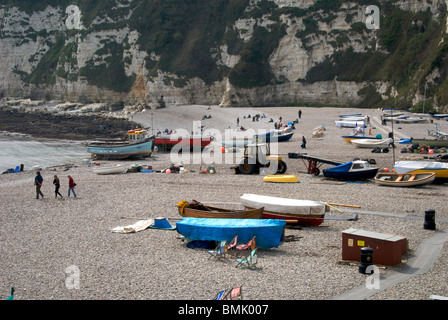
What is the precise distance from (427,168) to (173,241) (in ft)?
49.1

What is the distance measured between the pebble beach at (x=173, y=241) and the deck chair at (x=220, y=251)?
30 cm

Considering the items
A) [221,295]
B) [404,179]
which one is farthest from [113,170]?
[221,295]

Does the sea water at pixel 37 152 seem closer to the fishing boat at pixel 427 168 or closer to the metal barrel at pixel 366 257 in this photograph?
the fishing boat at pixel 427 168

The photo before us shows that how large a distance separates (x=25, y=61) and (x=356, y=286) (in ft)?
367

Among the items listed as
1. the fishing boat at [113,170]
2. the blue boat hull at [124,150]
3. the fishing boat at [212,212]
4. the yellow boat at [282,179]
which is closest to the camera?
the fishing boat at [212,212]

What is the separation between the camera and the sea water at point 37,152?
1561 inches

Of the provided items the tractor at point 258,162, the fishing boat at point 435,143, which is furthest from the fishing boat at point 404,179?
the fishing boat at point 435,143

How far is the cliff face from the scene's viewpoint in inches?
2704

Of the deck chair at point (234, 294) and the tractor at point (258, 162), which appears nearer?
the deck chair at point (234, 294)

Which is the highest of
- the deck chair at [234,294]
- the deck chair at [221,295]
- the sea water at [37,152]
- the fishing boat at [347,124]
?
the fishing boat at [347,124]

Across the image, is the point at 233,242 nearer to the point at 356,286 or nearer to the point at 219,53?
the point at 356,286

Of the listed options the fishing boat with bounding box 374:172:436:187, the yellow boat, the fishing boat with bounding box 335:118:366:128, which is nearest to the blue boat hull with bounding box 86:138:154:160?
the yellow boat

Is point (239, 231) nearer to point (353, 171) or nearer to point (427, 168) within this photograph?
point (353, 171)
